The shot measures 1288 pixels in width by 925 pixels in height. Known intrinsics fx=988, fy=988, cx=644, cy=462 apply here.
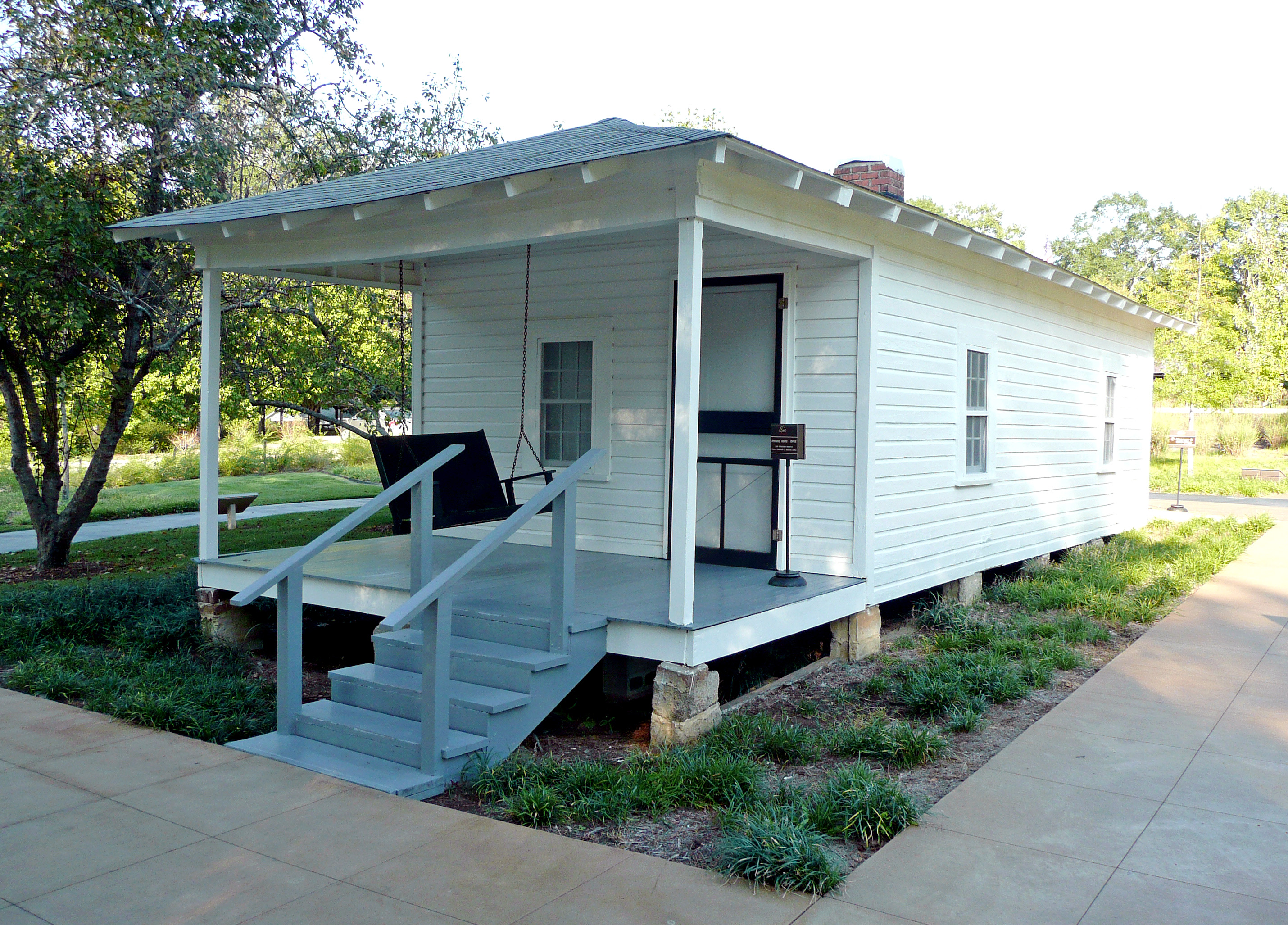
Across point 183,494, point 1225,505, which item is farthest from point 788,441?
point 1225,505

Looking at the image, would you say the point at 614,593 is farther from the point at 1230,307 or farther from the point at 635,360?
the point at 1230,307

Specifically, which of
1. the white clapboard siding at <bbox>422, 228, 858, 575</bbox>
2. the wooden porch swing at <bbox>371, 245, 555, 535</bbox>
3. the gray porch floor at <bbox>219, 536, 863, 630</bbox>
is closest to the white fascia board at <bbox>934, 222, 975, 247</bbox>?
the white clapboard siding at <bbox>422, 228, 858, 575</bbox>

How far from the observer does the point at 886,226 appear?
Result: 674 centimetres

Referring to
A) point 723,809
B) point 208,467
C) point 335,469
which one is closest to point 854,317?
point 723,809

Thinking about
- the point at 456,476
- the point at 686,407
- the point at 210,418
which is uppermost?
the point at 686,407

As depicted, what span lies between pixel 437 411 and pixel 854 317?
13.2 feet

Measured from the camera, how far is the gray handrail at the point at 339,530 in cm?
466

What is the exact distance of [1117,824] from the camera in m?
4.01

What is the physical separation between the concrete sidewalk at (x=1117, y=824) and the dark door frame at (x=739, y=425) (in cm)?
223

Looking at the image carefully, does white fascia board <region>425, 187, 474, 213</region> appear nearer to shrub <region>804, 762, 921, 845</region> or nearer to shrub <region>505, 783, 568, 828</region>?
shrub <region>505, 783, 568, 828</region>

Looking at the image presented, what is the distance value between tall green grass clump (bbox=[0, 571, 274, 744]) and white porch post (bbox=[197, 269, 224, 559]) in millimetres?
588

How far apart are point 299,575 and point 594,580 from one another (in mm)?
2062

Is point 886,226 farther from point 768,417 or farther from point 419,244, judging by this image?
point 419,244

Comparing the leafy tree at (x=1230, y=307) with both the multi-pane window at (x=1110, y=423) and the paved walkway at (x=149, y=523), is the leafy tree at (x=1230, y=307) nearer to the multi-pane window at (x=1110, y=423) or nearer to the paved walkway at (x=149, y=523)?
the multi-pane window at (x=1110, y=423)
